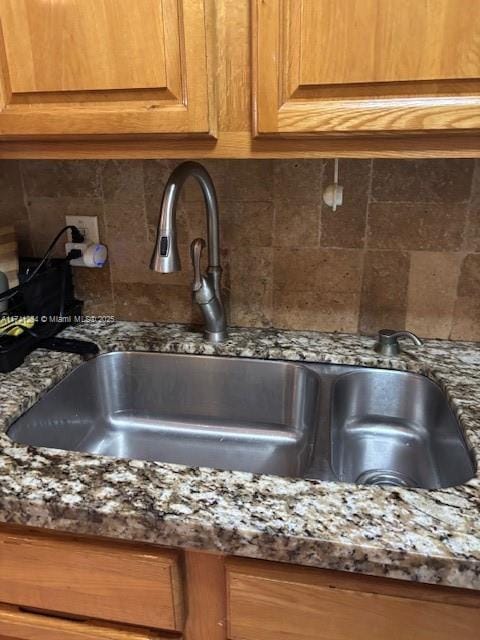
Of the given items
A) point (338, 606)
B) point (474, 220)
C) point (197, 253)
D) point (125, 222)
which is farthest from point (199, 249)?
point (338, 606)

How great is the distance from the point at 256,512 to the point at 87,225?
87cm

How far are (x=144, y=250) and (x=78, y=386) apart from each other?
0.37m

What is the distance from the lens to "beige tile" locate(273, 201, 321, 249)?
1.15 metres

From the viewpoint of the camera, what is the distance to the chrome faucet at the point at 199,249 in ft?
3.17

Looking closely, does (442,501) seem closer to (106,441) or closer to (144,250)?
(106,441)

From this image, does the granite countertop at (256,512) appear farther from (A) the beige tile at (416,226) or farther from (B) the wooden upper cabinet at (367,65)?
(B) the wooden upper cabinet at (367,65)

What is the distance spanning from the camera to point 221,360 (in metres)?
1.16

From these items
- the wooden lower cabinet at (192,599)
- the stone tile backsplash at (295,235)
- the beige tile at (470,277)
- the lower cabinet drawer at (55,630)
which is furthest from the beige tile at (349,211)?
the lower cabinet drawer at (55,630)

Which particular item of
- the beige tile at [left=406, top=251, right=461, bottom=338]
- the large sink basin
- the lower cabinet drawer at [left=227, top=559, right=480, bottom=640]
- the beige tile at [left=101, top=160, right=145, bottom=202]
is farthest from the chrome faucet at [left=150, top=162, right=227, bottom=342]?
the lower cabinet drawer at [left=227, top=559, right=480, bottom=640]

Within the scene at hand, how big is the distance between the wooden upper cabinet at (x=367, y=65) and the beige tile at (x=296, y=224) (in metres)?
0.36

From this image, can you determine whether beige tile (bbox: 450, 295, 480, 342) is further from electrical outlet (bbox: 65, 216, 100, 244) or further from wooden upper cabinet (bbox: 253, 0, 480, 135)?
electrical outlet (bbox: 65, 216, 100, 244)

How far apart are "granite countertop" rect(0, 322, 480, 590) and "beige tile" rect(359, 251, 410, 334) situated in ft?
1.17

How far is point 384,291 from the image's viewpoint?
117 cm

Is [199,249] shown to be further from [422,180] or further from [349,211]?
[422,180]
